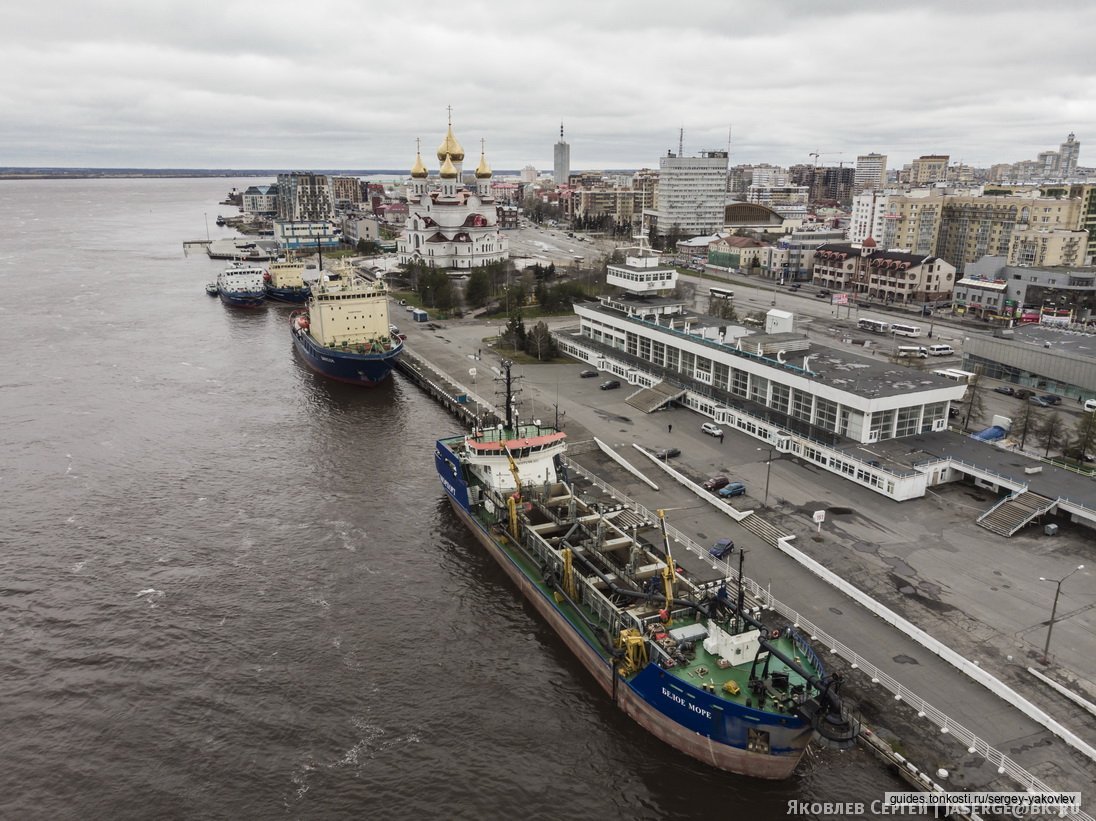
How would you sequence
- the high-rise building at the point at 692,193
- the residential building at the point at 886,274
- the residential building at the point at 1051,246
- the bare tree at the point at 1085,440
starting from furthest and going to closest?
1. the high-rise building at the point at 692,193
2. the residential building at the point at 1051,246
3. the residential building at the point at 886,274
4. the bare tree at the point at 1085,440

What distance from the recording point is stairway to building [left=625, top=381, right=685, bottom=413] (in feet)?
184

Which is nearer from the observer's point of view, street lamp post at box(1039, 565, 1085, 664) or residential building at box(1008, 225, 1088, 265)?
street lamp post at box(1039, 565, 1085, 664)

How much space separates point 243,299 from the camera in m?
106

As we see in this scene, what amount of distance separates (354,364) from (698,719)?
49011mm

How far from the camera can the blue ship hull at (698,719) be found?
22.3m

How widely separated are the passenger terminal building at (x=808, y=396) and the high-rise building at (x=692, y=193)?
131405mm

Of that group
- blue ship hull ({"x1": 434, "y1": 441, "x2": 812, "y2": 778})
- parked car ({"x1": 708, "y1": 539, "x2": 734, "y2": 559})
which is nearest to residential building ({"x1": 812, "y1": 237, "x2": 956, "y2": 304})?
parked car ({"x1": 708, "y1": 539, "x2": 734, "y2": 559})

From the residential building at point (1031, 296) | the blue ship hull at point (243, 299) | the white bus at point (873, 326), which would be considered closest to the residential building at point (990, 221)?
the residential building at point (1031, 296)

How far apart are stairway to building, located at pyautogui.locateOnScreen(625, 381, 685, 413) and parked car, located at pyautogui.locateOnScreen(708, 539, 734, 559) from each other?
21.8 meters

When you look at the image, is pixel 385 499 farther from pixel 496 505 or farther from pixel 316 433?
pixel 316 433

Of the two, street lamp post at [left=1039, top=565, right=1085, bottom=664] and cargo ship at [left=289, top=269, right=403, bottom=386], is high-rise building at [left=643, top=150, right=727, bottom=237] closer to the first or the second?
cargo ship at [left=289, top=269, right=403, bottom=386]

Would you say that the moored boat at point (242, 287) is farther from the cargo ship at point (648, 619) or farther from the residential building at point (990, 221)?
the residential building at point (990, 221)

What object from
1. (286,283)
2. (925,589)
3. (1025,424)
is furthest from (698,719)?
(286,283)

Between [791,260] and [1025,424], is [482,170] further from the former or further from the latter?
[1025,424]
